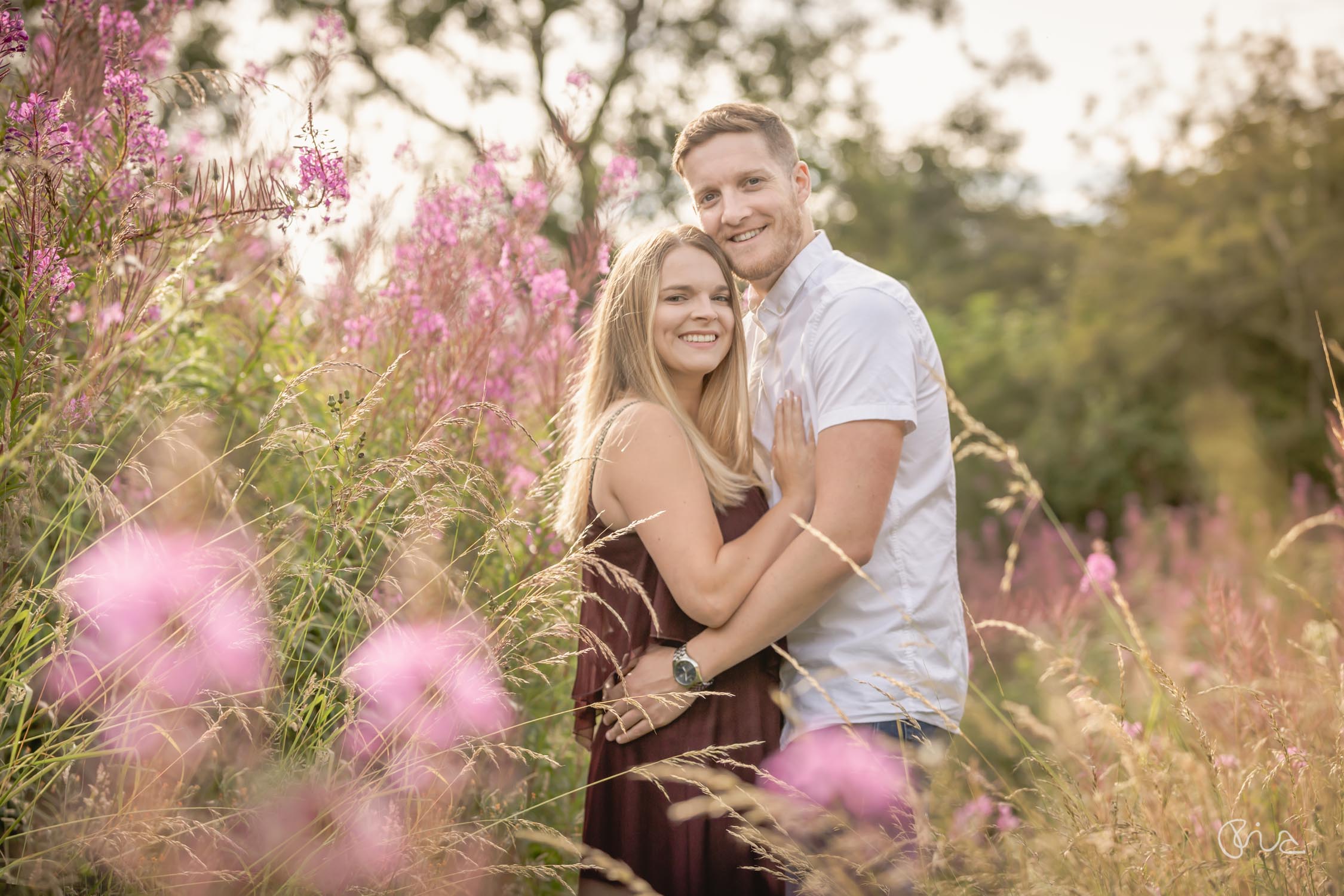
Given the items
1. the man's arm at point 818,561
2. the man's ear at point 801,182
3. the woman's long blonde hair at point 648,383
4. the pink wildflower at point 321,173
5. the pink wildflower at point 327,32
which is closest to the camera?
the pink wildflower at point 321,173

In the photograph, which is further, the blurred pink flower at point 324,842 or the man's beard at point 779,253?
the man's beard at point 779,253

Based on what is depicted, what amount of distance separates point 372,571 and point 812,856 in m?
1.54

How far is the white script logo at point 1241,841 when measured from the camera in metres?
1.84

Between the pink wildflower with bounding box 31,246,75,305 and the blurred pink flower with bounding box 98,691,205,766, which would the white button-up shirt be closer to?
the blurred pink flower with bounding box 98,691,205,766

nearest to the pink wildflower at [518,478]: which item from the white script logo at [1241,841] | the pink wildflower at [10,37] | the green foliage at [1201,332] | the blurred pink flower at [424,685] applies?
the blurred pink flower at [424,685]

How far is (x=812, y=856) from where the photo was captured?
5.98ft

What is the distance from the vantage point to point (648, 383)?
2.67m

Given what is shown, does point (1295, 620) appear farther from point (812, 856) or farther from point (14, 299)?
point (14, 299)

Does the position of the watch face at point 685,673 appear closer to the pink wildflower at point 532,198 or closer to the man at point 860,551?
the man at point 860,551

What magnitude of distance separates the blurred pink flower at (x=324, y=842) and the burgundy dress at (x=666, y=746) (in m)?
0.55

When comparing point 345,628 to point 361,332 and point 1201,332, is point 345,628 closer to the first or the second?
point 361,332

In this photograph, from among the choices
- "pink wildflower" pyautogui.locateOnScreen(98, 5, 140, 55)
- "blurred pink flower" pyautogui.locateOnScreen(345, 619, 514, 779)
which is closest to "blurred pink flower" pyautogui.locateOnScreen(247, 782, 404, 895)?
"blurred pink flower" pyautogui.locateOnScreen(345, 619, 514, 779)

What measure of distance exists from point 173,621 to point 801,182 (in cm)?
204

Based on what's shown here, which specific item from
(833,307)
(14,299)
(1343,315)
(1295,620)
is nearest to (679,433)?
(833,307)
